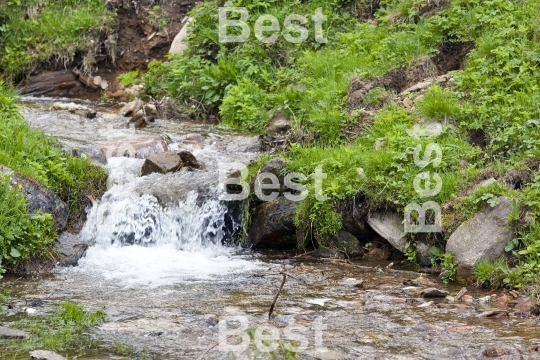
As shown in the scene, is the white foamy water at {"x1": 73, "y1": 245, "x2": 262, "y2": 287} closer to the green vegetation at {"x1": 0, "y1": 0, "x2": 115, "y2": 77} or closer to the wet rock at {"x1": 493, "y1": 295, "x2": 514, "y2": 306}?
the wet rock at {"x1": 493, "y1": 295, "x2": 514, "y2": 306}

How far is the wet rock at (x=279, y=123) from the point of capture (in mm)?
11562

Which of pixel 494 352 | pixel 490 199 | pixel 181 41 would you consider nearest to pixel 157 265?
pixel 490 199

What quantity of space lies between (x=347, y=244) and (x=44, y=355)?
419cm

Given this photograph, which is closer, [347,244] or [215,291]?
[215,291]

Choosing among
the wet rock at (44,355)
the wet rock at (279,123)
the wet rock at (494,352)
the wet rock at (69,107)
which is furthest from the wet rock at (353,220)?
the wet rock at (69,107)

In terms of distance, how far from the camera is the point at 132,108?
43.0ft

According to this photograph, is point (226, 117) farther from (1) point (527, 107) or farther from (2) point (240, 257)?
(1) point (527, 107)

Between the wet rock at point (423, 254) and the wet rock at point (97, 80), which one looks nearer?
the wet rock at point (423, 254)

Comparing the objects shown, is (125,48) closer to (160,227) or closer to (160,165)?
(160,165)

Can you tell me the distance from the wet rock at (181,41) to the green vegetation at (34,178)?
4.10m

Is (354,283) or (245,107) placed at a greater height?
(245,107)

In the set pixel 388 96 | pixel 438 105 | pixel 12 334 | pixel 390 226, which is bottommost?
pixel 12 334

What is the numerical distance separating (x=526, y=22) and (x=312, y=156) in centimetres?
340

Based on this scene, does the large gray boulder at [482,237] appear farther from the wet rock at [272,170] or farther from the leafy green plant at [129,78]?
the leafy green plant at [129,78]
